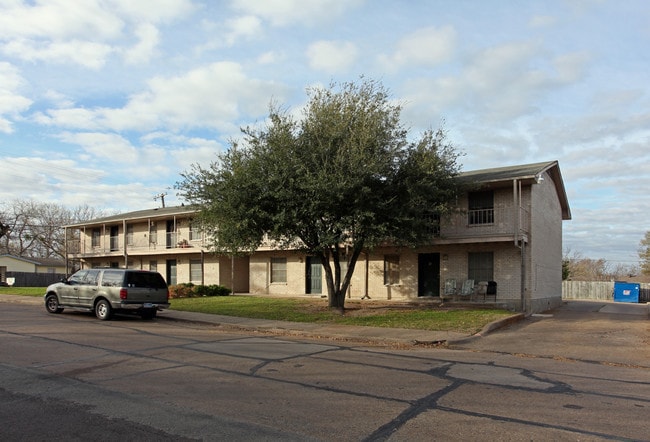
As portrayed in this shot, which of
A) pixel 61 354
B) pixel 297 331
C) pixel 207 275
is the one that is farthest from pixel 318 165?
pixel 207 275

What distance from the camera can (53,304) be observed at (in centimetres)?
1867

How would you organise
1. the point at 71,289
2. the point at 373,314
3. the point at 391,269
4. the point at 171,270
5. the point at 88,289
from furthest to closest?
the point at 171,270 → the point at 391,269 → the point at 373,314 → the point at 71,289 → the point at 88,289

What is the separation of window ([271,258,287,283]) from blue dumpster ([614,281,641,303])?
80.9 ft

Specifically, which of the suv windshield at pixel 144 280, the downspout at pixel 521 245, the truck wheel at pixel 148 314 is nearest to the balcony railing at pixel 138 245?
the truck wheel at pixel 148 314

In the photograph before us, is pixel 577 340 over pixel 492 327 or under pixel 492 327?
under

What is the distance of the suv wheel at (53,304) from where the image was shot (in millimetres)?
18578

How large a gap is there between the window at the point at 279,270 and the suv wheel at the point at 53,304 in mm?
13537

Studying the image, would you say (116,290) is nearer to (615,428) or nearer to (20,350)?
(20,350)

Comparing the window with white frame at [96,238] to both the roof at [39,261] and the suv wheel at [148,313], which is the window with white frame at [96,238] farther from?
the suv wheel at [148,313]

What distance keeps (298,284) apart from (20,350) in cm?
1955

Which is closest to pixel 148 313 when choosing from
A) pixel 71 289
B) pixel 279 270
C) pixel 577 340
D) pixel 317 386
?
pixel 71 289

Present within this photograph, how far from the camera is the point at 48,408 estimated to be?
6.25 m

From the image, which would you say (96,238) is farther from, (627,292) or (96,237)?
(627,292)

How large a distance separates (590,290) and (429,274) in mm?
23101
